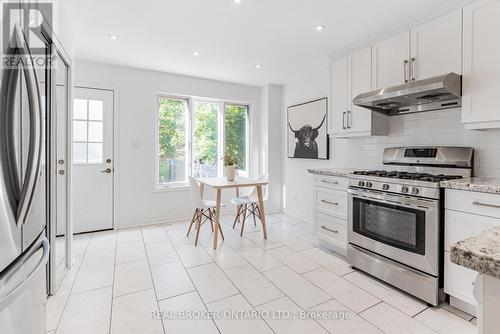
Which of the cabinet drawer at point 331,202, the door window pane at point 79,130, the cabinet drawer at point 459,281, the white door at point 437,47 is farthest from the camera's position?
the door window pane at point 79,130

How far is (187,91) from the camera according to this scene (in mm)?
4211

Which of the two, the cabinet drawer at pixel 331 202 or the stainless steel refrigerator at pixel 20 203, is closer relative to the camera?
the stainless steel refrigerator at pixel 20 203

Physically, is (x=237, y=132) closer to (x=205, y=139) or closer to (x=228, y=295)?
(x=205, y=139)

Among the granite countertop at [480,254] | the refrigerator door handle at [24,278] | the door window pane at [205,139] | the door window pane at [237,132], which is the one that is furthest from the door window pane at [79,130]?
the granite countertop at [480,254]

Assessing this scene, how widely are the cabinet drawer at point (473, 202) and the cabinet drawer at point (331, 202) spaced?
952 millimetres

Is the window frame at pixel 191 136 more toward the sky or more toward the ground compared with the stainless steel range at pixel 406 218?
more toward the sky

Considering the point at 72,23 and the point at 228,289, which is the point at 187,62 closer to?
the point at 72,23

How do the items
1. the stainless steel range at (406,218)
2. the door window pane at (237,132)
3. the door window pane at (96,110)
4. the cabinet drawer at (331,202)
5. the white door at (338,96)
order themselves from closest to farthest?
1. the stainless steel range at (406,218)
2. the cabinet drawer at (331,202)
3. the white door at (338,96)
4. the door window pane at (96,110)
5. the door window pane at (237,132)

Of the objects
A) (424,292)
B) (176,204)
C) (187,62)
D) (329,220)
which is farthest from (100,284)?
(187,62)

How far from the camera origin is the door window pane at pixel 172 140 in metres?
4.16

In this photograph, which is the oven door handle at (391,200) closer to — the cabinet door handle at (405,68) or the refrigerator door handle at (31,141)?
the cabinet door handle at (405,68)

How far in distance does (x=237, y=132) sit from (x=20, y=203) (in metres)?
3.94

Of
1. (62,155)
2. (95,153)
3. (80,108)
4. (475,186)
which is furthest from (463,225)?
(80,108)

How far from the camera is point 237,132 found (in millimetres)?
4805
